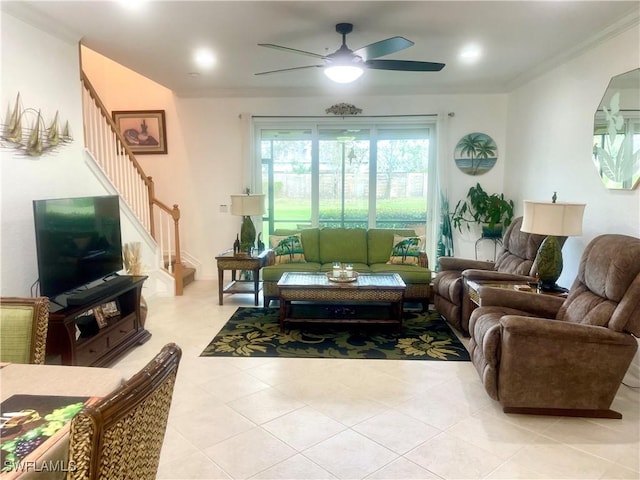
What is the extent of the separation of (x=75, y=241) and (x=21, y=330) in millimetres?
1705

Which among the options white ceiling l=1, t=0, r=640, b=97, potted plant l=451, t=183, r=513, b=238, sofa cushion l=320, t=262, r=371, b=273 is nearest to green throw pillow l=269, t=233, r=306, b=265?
sofa cushion l=320, t=262, r=371, b=273

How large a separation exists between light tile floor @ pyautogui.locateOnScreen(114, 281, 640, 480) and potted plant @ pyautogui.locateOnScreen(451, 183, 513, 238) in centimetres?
290

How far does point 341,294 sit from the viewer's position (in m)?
4.11

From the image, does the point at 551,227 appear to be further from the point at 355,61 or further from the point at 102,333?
the point at 102,333

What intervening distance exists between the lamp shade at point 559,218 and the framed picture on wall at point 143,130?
17.0 feet

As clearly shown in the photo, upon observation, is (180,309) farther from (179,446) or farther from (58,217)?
(179,446)

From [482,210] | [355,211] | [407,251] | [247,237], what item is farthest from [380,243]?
[247,237]

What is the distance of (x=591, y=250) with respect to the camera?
3039 mm

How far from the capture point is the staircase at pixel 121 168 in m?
4.45

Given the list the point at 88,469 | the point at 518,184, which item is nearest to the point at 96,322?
the point at 88,469

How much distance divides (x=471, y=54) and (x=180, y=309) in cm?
426

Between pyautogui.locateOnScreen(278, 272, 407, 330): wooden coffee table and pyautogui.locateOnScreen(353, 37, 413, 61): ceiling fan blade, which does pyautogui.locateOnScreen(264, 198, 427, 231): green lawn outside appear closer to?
pyautogui.locateOnScreen(278, 272, 407, 330): wooden coffee table

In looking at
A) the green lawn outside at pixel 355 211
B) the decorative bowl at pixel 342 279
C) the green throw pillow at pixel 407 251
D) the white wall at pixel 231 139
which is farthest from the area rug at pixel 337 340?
the green lawn outside at pixel 355 211

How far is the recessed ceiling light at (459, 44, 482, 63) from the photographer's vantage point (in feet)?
13.5
